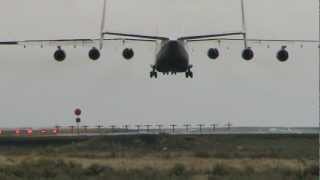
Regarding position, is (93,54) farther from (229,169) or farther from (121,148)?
(121,148)

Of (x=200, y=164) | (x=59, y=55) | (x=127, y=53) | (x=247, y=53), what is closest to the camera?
(x=59, y=55)

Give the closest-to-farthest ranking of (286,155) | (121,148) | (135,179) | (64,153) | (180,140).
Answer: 1. (135,179)
2. (286,155)
3. (64,153)
4. (121,148)
5. (180,140)

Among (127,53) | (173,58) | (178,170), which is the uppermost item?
(127,53)

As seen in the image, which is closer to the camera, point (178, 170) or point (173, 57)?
point (173, 57)

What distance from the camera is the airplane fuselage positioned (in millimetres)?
49375

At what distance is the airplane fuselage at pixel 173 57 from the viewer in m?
49.4

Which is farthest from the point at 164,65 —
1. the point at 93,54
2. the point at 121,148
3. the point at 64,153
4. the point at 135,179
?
the point at 121,148

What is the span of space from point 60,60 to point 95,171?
20.9ft

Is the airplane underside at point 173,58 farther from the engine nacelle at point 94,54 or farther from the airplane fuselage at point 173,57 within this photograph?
the engine nacelle at point 94,54

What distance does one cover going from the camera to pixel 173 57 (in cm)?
4938

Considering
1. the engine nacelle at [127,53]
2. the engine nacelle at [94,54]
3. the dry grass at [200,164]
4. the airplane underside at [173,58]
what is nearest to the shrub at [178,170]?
the dry grass at [200,164]

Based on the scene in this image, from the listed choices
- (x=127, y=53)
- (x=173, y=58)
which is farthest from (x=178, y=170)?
(x=127, y=53)

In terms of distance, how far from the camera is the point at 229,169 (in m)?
51.5

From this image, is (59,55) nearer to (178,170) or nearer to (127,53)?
(127,53)
